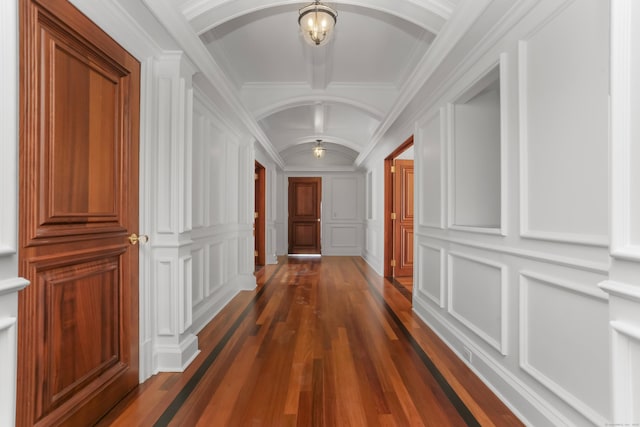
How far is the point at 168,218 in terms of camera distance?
7.67 ft

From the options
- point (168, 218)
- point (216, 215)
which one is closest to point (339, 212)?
point (216, 215)

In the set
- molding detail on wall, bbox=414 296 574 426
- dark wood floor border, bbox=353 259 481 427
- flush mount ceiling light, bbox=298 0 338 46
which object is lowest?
dark wood floor border, bbox=353 259 481 427

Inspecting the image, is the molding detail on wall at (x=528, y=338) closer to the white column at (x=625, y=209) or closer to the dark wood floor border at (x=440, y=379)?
the dark wood floor border at (x=440, y=379)

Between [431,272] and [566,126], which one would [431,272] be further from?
[566,126]

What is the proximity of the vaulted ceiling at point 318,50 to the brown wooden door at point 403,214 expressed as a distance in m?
0.80

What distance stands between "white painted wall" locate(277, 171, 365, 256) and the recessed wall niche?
6.33 meters

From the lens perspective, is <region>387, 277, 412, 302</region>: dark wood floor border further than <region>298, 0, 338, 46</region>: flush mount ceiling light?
Yes

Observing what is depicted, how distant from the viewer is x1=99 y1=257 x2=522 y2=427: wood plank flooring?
5.83ft

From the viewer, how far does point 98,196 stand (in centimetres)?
177

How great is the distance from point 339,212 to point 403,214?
11.5ft

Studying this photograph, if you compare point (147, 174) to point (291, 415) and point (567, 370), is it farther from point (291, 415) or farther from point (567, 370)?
point (567, 370)

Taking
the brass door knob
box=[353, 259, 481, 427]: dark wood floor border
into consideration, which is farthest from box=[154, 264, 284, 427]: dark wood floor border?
box=[353, 259, 481, 427]: dark wood floor border

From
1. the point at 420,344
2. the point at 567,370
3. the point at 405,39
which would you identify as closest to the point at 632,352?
the point at 567,370

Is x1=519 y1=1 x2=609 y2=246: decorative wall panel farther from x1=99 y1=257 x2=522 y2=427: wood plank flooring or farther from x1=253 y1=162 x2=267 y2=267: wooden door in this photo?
x1=253 y1=162 x2=267 y2=267: wooden door
